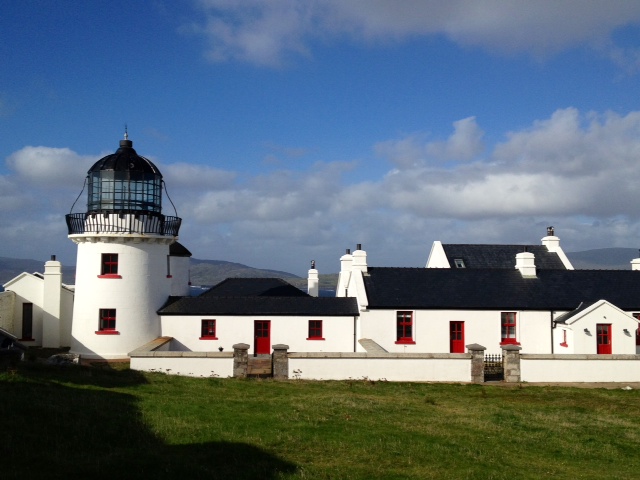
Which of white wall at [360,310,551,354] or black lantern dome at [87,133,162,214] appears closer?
black lantern dome at [87,133,162,214]

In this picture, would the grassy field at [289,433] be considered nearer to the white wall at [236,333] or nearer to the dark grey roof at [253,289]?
the white wall at [236,333]

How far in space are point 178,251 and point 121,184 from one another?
1217 cm

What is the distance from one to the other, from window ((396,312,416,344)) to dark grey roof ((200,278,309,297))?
772cm

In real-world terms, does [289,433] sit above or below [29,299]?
below

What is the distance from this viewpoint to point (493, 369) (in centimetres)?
2720

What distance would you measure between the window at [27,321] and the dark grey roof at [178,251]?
32.2 feet

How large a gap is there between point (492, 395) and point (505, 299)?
35.0 ft

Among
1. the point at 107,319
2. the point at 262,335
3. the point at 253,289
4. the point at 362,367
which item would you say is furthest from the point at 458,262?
the point at 107,319

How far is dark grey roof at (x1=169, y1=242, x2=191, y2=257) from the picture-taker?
39.5 metres

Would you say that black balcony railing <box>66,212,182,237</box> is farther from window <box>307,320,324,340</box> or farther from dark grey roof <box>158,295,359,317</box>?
window <box>307,320,324,340</box>

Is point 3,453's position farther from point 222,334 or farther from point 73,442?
point 222,334

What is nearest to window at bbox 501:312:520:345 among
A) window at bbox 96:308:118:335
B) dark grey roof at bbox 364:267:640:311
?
dark grey roof at bbox 364:267:640:311

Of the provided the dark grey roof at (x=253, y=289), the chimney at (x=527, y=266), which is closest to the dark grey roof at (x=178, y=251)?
the dark grey roof at (x=253, y=289)

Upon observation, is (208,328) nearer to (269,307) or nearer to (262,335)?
(262,335)
